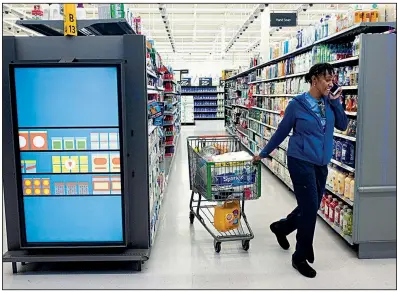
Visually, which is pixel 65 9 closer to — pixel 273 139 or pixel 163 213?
pixel 273 139

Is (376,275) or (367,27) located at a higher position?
(367,27)

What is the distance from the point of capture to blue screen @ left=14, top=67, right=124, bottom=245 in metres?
3.61

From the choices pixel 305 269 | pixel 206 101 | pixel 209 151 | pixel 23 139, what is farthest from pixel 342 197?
pixel 206 101

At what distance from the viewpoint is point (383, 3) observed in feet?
14.3

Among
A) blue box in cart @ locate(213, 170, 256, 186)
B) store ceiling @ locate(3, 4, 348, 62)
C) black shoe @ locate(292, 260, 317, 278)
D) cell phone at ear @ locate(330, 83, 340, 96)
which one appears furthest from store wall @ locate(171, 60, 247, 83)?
black shoe @ locate(292, 260, 317, 278)

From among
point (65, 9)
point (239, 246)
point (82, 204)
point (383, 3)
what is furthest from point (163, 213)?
point (383, 3)

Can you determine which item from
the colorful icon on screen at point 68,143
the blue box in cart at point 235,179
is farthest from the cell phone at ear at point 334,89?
the colorful icon on screen at point 68,143

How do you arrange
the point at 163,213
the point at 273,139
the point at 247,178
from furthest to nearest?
the point at 163,213 → the point at 247,178 → the point at 273,139

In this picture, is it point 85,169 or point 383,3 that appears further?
point 383,3

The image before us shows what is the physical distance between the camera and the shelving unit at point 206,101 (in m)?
25.5

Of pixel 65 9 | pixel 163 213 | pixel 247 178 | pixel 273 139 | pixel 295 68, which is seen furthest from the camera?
pixel 295 68

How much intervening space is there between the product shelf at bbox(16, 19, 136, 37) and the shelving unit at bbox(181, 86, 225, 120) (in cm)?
→ 2081

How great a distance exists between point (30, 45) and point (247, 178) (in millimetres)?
2411

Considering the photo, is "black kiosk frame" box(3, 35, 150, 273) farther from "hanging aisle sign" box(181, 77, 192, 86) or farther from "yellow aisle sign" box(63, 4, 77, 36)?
"hanging aisle sign" box(181, 77, 192, 86)
